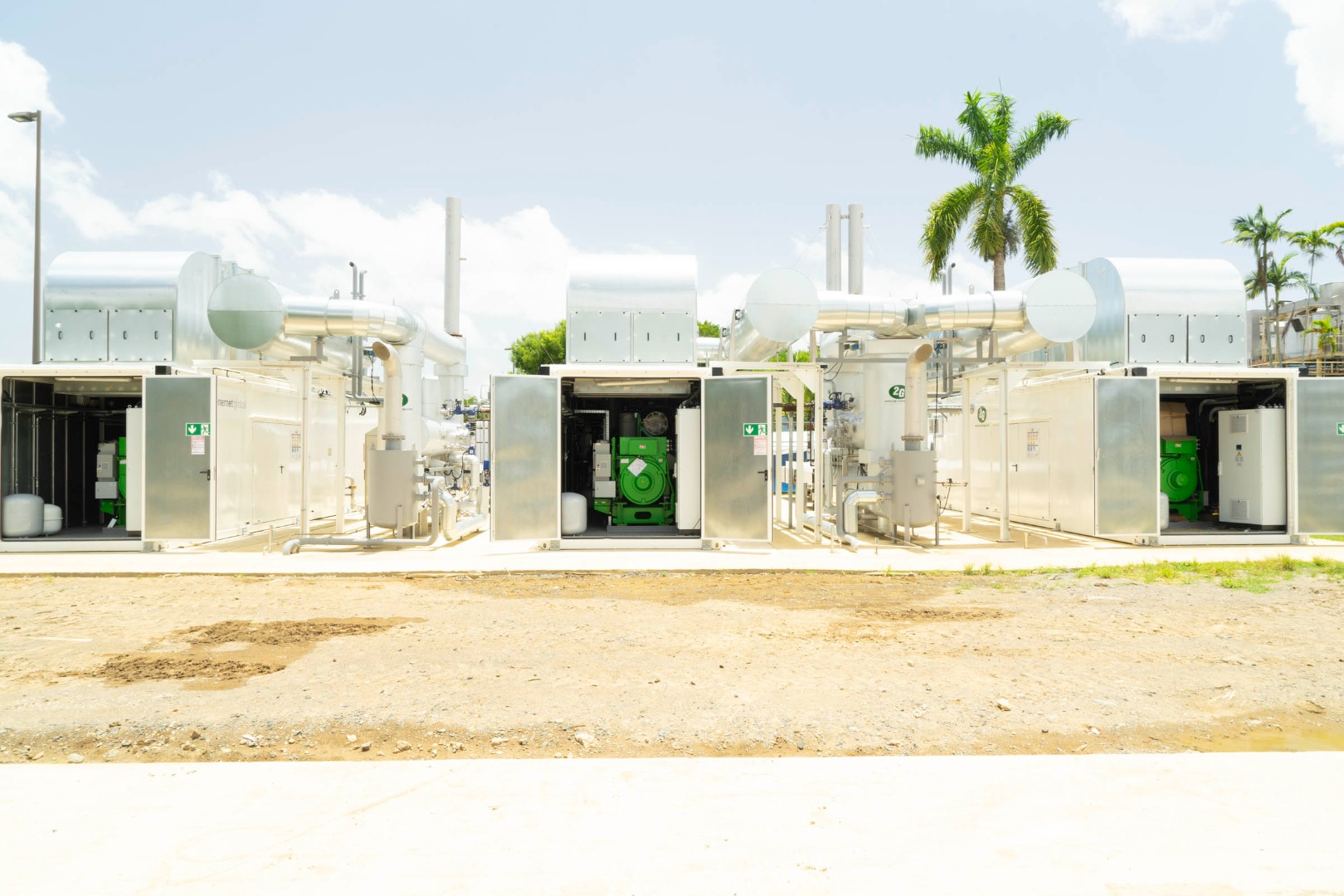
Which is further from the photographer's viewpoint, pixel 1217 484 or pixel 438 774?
pixel 1217 484

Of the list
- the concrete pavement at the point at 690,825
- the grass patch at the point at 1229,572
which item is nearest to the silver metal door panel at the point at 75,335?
the concrete pavement at the point at 690,825

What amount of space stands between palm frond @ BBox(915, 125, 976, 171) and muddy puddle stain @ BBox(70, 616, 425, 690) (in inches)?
790

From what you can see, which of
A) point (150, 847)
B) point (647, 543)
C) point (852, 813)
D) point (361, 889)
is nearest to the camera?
point (361, 889)

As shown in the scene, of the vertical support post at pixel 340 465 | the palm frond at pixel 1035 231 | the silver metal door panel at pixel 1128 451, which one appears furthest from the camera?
the palm frond at pixel 1035 231

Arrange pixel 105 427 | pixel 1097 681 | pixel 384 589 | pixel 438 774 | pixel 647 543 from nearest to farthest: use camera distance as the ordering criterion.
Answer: pixel 438 774
pixel 1097 681
pixel 384 589
pixel 647 543
pixel 105 427

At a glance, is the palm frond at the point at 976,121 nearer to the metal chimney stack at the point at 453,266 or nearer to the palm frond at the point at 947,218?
the palm frond at the point at 947,218

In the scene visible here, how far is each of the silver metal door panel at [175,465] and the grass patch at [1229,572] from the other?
12.2 m

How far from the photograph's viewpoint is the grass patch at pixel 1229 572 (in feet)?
32.7

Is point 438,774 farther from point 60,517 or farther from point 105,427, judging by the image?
point 105,427

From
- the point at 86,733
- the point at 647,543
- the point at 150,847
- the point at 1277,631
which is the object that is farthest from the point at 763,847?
the point at 647,543

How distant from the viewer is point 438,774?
407 cm

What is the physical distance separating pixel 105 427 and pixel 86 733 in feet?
43.9

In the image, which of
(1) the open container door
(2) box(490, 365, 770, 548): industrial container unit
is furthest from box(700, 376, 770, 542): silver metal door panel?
(1) the open container door

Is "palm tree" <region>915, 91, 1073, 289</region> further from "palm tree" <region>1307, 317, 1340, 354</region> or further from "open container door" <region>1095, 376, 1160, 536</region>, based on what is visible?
"palm tree" <region>1307, 317, 1340, 354</region>
